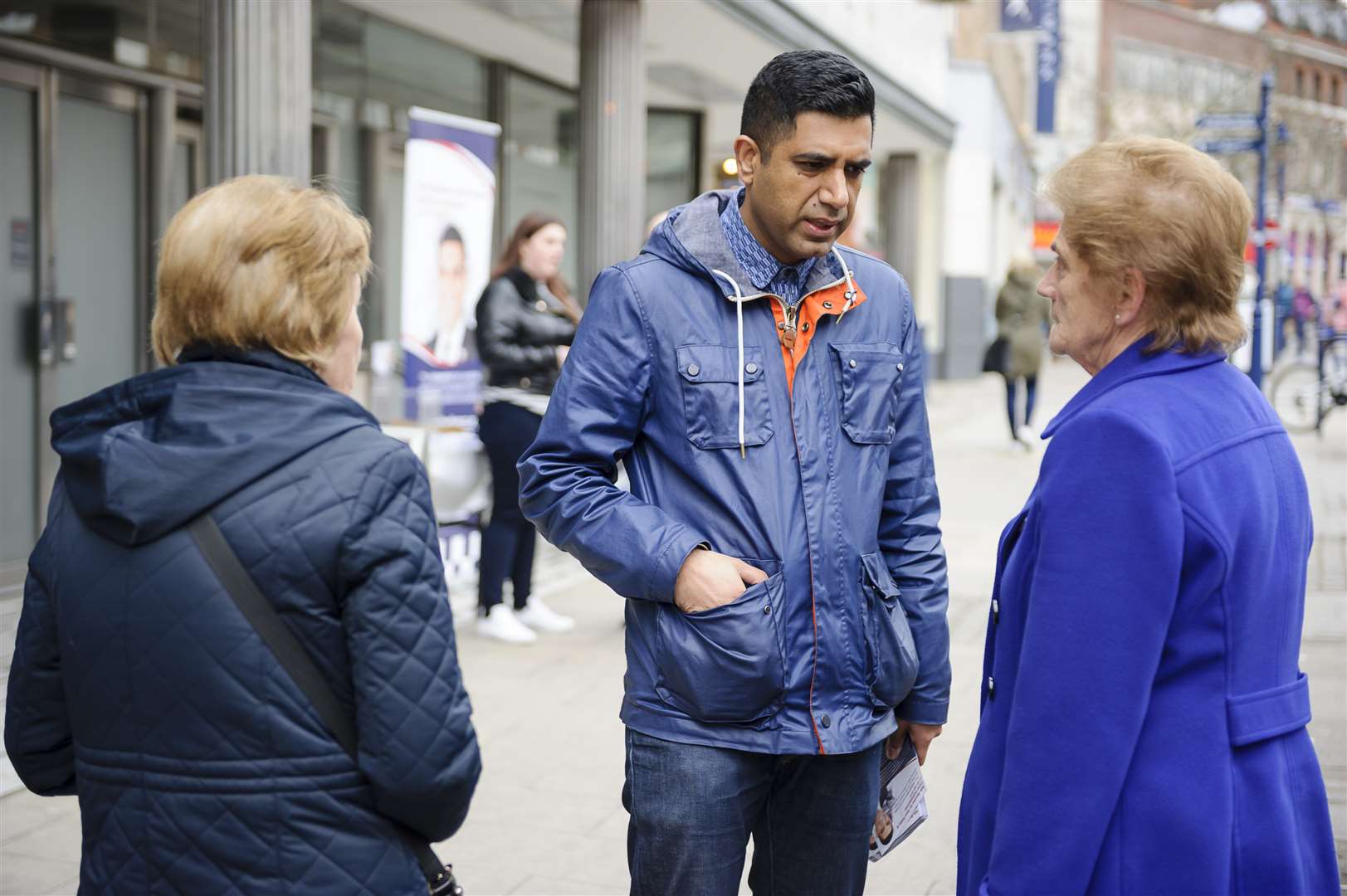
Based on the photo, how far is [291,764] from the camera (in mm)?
1836

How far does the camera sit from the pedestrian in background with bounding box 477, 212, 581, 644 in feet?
21.9

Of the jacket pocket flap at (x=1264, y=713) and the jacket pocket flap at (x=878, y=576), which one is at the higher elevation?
the jacket pocket flap at (x=878, y=576)

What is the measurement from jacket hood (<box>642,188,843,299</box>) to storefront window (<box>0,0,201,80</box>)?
6381 mm

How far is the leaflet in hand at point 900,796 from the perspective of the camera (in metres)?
2.60

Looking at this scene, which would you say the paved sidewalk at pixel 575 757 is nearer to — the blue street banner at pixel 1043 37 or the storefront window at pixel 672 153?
the storefront window at pixel 672 153

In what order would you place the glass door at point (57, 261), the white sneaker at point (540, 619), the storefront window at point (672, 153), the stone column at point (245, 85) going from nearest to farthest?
the stone column at point (245, 85), the white sneaker at point (540, 619), the glass door at point (57, 261), the storefront window at point (672, 153)

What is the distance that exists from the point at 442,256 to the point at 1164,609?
263 inches

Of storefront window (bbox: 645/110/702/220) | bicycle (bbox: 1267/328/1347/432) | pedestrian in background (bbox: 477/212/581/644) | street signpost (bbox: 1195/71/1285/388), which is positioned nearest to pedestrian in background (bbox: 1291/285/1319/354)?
bicycle (bbox: 1267/328/1347/432)

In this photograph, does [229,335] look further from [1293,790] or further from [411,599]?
[1293,790]

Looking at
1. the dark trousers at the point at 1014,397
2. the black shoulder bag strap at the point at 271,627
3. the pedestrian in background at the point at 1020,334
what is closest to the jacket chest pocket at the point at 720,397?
the black shoulder bag strap at the point at 271,627

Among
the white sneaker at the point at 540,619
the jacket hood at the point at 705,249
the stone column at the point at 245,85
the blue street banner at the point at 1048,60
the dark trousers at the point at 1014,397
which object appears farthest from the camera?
the blue street banner at the point at 1048,60

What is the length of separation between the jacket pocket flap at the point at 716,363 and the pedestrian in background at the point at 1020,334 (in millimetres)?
11978

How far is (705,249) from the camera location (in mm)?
2426

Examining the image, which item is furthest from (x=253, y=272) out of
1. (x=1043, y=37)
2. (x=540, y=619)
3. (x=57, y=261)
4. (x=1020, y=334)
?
(x=1043, y=37)
